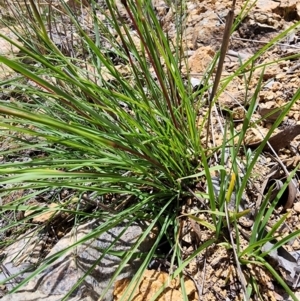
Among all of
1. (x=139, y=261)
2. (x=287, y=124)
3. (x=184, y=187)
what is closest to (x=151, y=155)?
(x=184, y=187)

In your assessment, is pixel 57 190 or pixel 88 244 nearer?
pixel 88 244

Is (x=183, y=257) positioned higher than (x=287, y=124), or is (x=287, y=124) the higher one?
(x=287, y=124)

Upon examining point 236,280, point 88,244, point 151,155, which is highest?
point 151,155

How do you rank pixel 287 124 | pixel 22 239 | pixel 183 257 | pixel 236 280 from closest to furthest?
pixel 236 280 → pixel 183 257 → pixel 287 124 → pixel 22 239

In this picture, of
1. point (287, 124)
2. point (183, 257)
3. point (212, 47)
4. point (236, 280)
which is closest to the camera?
point (236, 280)

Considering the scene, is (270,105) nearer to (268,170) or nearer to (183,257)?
(268,170)

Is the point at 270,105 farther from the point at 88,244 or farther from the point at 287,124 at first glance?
the point at 88,244

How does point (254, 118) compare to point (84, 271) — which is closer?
point (84, 271)

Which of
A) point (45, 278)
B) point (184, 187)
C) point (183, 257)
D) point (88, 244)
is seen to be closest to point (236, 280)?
point (183, 257)
